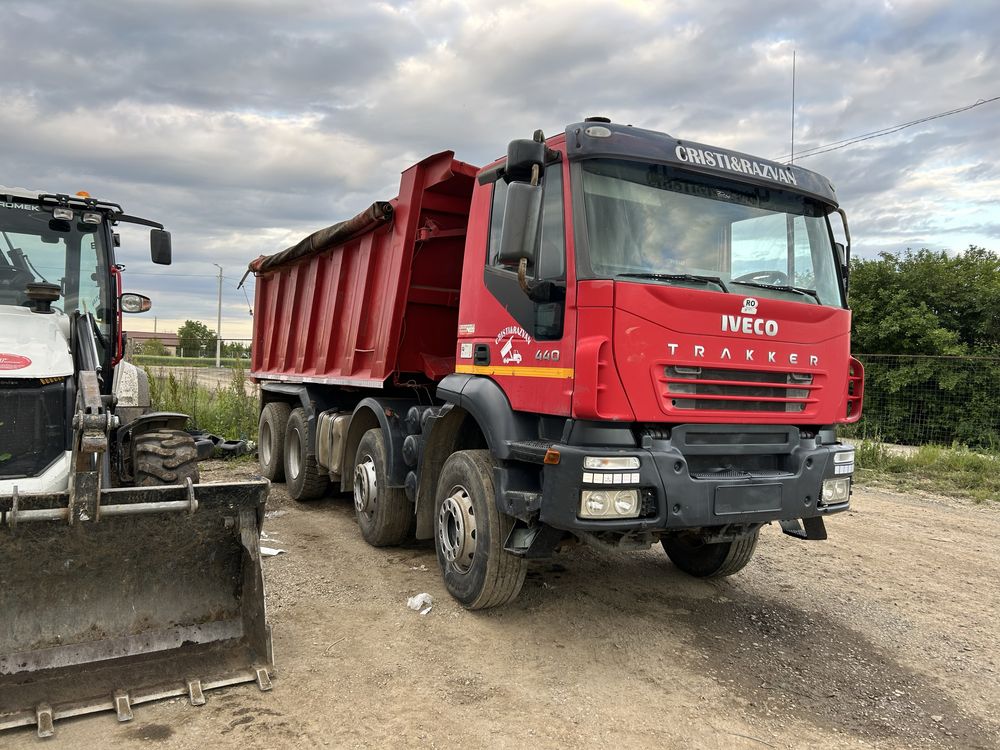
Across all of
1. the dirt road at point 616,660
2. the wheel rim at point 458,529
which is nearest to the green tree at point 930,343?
the dirt road at point 616,660

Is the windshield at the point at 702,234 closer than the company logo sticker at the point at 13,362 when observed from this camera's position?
Yes

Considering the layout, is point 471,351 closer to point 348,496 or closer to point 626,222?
point 626,222

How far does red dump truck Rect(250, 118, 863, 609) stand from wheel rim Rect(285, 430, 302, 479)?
3.04m

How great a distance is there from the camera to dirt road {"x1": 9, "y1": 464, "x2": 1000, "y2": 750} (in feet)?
10.6

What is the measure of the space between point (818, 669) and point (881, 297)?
15643 mm

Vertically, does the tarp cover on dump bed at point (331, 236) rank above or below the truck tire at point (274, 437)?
above

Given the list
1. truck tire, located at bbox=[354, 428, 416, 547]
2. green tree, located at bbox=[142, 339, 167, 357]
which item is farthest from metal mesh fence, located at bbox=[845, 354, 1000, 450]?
green tree, located at bbox=[142, 339, 167, 357]

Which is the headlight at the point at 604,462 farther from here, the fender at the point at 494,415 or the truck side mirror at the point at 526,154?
the truck side mirror at the point at 526,154

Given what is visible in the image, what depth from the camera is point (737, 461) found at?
4078 millimetres

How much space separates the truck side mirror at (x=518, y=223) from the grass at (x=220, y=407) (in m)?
9.17

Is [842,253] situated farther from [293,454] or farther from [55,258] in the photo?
[293,454]

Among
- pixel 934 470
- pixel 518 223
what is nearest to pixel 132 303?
pixel 518 223

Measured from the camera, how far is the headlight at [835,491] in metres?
4.27

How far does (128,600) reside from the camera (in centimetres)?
358
